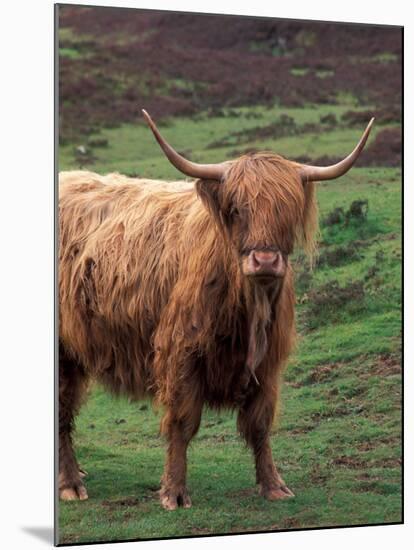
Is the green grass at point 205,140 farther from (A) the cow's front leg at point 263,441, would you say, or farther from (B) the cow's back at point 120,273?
(A) the cow's front leg at point 263,441

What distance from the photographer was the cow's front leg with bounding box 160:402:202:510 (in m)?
8.48

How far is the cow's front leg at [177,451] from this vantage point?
334 inches

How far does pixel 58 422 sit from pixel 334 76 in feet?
9.42

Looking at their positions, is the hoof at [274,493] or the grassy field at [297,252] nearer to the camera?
the grassy field at [297,252]

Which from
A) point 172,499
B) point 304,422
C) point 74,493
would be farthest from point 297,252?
point 74,493

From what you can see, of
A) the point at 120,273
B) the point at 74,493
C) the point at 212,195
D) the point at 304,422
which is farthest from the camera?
the point at 304,422

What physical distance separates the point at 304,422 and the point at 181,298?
1278 mm

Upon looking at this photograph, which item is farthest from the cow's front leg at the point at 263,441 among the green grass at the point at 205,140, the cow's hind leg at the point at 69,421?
the green grass at the point at 205,140

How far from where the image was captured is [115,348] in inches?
345

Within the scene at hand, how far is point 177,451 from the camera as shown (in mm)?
8508

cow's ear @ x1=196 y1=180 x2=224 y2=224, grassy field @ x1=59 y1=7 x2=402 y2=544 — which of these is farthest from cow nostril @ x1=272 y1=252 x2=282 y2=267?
grassy field @ x1=59 y1=7 x2=402 y2=544

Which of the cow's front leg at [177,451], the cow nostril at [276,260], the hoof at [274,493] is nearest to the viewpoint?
the cow nostril at [276,260]

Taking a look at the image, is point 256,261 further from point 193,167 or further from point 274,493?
point 274,493

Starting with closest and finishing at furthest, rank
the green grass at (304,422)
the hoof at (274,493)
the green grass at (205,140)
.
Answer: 1. the green grass at (304,422)
2. the hoof at (274,493)
3. the green grass at (205,140)
